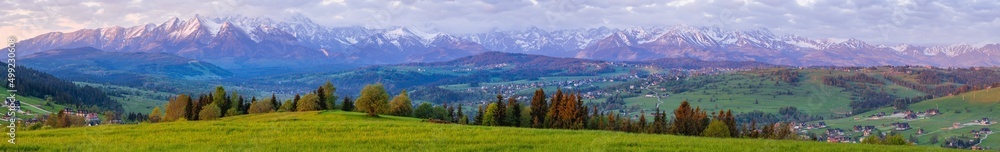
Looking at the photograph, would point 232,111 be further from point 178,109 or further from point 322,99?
point 322,99

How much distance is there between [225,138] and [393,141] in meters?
8.89

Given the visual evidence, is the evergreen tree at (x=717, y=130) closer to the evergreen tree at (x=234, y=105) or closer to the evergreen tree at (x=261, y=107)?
the evergreen tree at (x=261, y=107)

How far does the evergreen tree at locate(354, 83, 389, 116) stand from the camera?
80.9m

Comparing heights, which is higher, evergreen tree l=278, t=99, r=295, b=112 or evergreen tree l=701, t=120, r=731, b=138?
evergreen tree l=278, t=99, r=295, b=112

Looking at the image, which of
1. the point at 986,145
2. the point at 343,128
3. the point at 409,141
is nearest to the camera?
the point at 409,141

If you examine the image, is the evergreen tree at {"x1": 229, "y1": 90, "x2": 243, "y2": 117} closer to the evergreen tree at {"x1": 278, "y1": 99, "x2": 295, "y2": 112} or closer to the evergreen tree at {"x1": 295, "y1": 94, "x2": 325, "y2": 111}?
the evergreen tree at {"x1": 278, "y1": 99, "x2": 295, "y2": 112}

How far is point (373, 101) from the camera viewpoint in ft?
269

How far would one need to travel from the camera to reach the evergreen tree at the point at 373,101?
80875mm

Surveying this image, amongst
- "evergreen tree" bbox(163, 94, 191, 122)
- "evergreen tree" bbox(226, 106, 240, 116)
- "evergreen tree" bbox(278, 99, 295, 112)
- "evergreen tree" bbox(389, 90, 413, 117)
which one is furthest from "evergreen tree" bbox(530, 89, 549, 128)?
"evergreen tree" bbox(163, 94, 191, 122)

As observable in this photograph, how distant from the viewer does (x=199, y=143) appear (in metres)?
30.0

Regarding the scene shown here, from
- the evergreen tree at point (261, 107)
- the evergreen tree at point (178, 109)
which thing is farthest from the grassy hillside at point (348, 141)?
the evergreen tree at point (261, 107)

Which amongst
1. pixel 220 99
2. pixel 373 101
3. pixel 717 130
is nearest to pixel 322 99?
pixel 220 99

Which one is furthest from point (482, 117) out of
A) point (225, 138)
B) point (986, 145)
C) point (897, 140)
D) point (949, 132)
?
point (949, 132)

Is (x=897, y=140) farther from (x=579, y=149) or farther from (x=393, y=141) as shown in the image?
(x=393, y=141)
